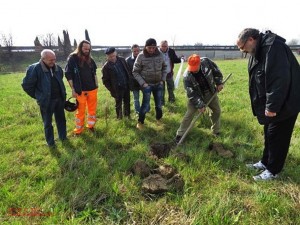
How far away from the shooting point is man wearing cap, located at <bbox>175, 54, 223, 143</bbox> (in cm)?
460

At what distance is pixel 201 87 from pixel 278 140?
1.84m

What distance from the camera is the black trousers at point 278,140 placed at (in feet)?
11.0

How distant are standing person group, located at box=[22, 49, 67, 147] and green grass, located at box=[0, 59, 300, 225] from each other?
72cm

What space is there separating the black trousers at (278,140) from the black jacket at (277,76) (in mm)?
141

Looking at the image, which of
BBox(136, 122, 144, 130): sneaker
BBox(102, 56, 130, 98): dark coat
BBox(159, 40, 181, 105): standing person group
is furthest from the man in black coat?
BBox(159, 40, 181, 105): standing person group

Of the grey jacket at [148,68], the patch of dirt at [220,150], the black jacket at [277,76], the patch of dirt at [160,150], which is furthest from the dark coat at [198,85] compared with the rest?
the black jacket at [277,76]

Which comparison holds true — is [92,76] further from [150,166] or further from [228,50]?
[228,50]

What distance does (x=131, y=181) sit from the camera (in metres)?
3.65

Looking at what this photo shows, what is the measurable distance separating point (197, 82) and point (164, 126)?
160cm

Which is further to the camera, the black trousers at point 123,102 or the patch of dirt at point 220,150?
the black trousers at point 123,102

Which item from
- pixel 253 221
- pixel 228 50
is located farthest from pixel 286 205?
pixel 228 50

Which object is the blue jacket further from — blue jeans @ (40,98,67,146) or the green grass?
the green grass

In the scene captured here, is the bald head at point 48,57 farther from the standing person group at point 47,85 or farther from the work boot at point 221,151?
the work boot at point 221,151

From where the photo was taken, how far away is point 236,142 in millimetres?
4938
